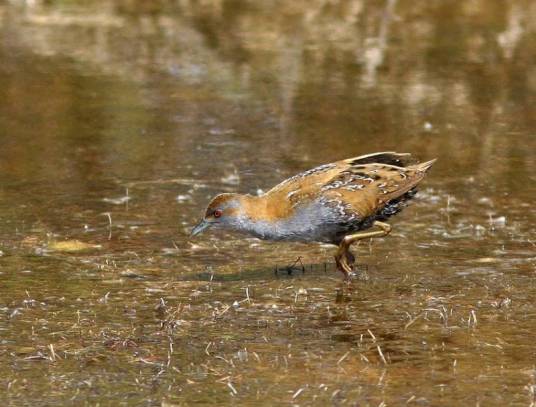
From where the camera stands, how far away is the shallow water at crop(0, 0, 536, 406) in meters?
7.31

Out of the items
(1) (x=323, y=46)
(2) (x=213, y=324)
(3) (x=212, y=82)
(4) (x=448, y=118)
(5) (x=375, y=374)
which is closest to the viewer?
(5) (x=375, y=374)

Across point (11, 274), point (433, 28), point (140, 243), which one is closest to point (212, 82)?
point (433, 28)

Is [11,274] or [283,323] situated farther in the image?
[11,274]

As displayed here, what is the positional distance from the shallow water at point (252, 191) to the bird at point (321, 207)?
31 cm

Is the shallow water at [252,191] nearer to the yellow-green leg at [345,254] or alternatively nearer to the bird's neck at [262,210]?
the yellow-green leg at [345,254]

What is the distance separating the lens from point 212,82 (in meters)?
16.1

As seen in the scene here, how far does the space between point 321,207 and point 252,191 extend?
2638 mm

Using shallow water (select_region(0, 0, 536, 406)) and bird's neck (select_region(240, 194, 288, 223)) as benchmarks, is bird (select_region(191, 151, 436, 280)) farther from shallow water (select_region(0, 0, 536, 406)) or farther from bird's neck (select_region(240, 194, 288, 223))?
shallow water (select_region(0, 0, 536, 406))

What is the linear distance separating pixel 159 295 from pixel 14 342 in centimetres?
132

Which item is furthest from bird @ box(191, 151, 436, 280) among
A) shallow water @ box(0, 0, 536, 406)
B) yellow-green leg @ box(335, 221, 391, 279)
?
shallow water @ box(0, 0, 536, 406)

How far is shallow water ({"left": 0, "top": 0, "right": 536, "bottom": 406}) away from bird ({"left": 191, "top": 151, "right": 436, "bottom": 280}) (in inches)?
12.3

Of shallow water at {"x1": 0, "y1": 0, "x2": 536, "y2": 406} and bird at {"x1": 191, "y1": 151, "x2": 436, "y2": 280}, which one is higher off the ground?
bird at {"x1": 191, "y1": 151, "x2": 436, "y2": 280}

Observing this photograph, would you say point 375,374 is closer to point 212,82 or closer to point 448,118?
point 448,118

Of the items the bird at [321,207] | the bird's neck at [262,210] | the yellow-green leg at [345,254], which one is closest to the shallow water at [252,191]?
the yellow-green leg at [345,254]
